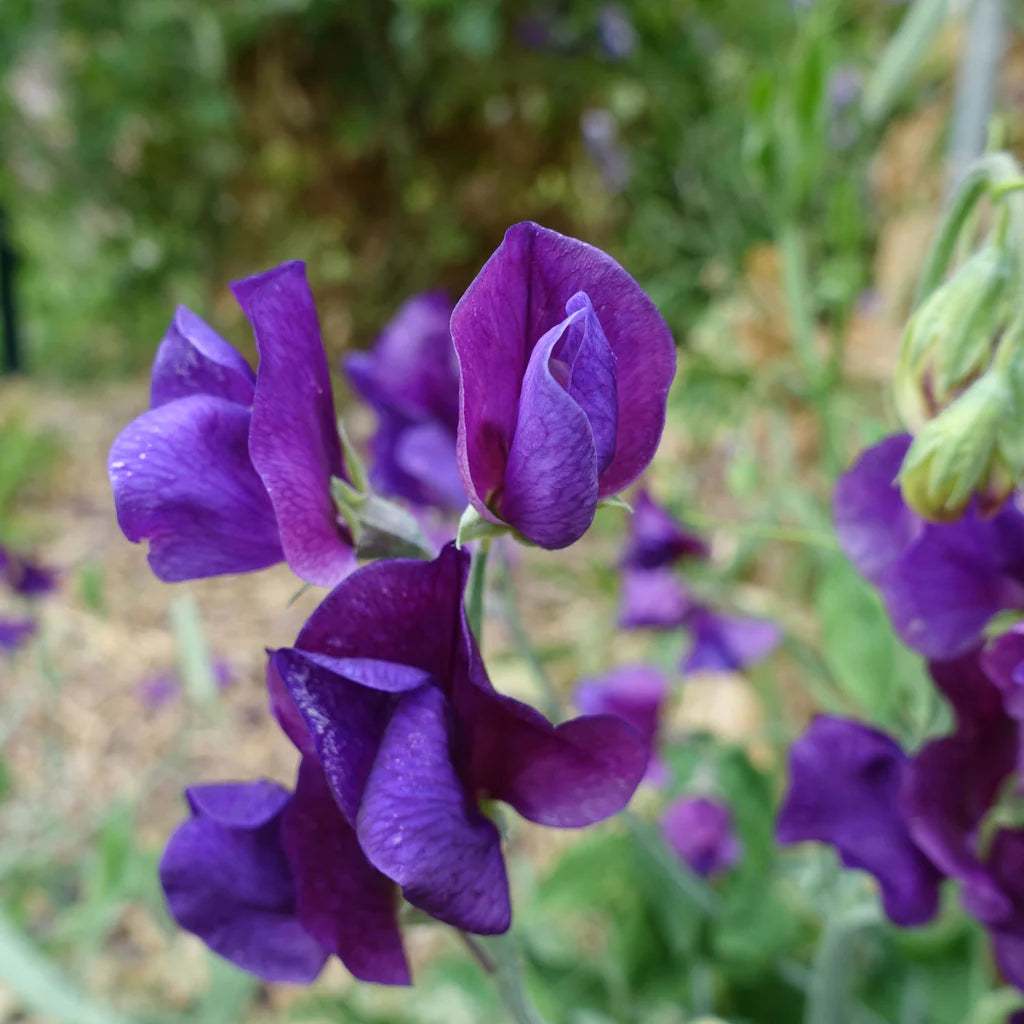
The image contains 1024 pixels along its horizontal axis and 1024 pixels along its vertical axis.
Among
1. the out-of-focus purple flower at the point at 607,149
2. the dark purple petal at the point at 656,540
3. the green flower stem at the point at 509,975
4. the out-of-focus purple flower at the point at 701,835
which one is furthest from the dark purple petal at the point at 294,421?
the out-of-focus purple flower at the point at 607,149

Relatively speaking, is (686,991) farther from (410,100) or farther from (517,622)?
(410,100)

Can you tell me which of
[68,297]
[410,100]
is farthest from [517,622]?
[68,297]

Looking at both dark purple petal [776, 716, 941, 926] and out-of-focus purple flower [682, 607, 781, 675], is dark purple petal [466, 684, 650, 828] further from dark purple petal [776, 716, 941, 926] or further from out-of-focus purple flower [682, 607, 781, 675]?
out-of-focus purple flower [682, 607, 781, 675]

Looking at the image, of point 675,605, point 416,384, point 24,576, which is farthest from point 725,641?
point 24,576

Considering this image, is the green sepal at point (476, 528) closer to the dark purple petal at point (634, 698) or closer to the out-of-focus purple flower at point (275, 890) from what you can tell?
the out-of-focus purple flower at point (275, 890)

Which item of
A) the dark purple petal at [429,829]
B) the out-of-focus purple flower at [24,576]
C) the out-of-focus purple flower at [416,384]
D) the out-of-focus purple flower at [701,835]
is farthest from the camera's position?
the out-of-focus purple flower at [24,576]
